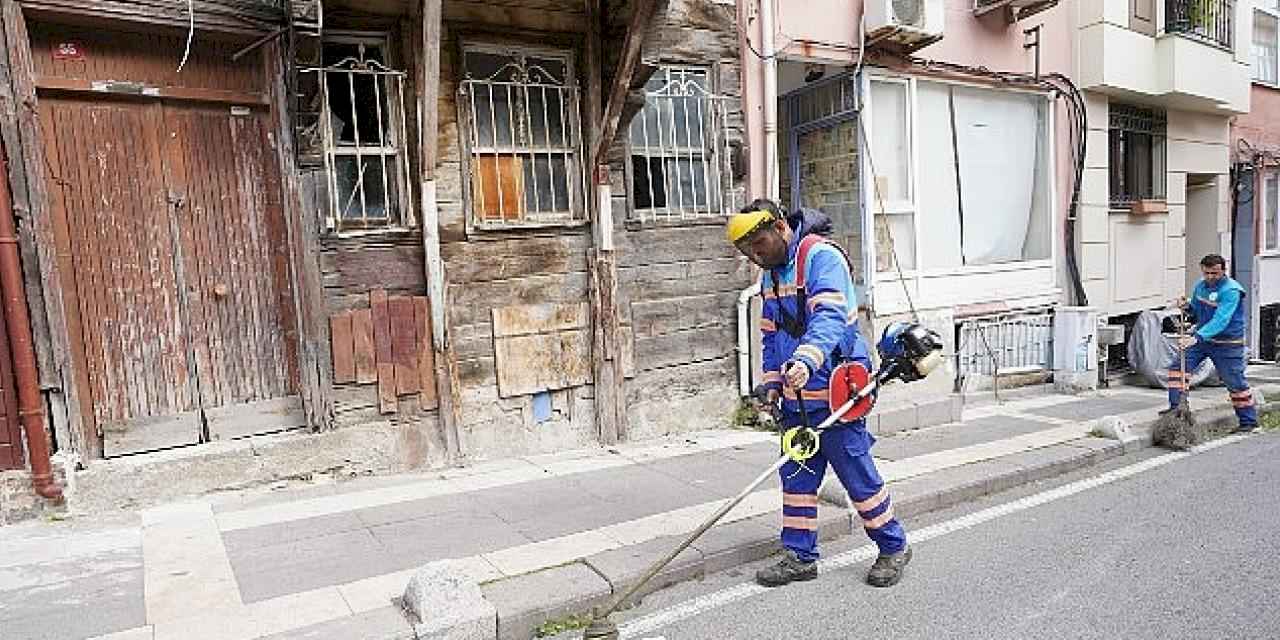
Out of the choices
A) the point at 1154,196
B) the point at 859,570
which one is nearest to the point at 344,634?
the point at 859,570

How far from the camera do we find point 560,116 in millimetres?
6496

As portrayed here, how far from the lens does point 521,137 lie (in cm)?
632

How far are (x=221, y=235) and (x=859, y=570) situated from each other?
469cm

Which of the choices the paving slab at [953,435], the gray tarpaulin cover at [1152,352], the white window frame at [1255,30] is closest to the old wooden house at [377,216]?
the paving slab at [953,435]

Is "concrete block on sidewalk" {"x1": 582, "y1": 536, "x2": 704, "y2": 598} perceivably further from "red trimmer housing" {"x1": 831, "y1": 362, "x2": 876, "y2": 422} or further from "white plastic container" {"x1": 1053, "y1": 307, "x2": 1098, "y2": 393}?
"white plastic container" {"x1": 1053, "y1": 307, "x2": 1098, "y2": 393}

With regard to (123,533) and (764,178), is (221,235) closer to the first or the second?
(123,533)

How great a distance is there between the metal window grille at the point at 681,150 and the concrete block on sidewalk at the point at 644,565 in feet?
11.2

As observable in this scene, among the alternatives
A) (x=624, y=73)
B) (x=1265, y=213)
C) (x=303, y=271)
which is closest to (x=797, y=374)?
(x=624, y=73)

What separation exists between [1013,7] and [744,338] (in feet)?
18.0

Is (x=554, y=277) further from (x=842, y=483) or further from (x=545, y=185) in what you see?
(x=842, y=483)

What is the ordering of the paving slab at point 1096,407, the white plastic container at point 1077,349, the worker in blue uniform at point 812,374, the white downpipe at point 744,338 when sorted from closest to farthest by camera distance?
the worker in blue uniform at point 812,374 < the white downpipe at point 744,338 < the paving slab at point 1096,407 < the white plastic container at point 1077,349

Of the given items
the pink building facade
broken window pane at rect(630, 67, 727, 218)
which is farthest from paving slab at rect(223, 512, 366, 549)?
the pink building facade

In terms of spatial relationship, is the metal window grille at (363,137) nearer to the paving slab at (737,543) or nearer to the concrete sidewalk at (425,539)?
the concrete sidewalk at (425,539)

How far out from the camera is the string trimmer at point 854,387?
12.3 feet
